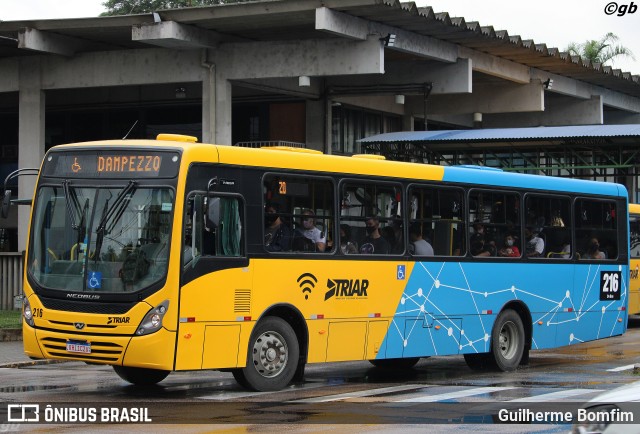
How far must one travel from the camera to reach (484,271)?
18312mm

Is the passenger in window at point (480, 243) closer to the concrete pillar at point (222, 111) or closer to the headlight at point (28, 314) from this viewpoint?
the headlight at point (28, 314)

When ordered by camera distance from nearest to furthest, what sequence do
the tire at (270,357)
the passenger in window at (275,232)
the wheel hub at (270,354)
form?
the tire at (270,357), the wheel hub at (270,354), the passenger in window at (275,232)

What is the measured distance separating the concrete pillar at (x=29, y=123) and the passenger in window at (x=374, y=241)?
19389mm

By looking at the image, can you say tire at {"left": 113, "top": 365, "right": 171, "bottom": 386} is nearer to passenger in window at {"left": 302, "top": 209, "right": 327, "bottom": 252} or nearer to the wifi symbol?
the wifi symbol

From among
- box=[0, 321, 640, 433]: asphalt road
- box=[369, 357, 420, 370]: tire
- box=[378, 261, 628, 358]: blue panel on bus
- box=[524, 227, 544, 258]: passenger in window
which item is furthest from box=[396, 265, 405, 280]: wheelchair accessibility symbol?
box=[524, 227, 544, 258]: passenger in window

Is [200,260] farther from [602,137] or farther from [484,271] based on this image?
[602,137]

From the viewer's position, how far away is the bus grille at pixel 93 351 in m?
13.5

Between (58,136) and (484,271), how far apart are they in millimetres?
24824

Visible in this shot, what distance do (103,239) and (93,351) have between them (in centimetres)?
131

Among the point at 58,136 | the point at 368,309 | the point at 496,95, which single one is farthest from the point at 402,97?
the point at 368,309

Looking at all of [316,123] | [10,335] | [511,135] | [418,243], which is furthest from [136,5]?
[418,243]

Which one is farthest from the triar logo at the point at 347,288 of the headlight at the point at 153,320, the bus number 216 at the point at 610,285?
the bus number 216 at the point at 610,285

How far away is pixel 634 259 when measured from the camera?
30594 millimetres

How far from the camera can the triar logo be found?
→ 1567 cm
